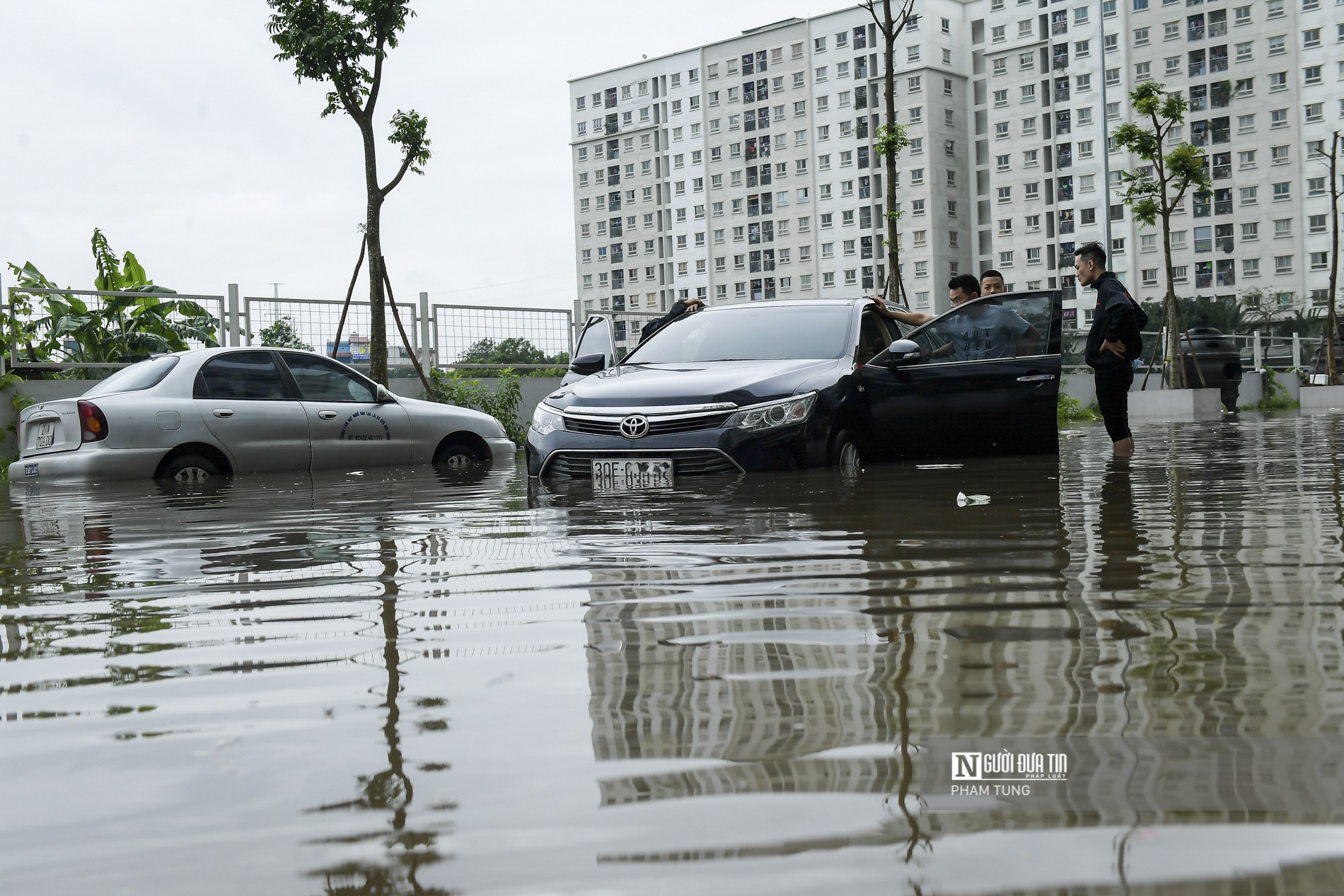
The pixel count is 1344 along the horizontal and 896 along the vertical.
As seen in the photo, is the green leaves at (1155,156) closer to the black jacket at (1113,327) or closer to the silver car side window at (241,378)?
the black jacket at (1113,327)

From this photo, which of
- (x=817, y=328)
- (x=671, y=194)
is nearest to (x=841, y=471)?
(x=817, y=328)

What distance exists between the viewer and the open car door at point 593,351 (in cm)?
984

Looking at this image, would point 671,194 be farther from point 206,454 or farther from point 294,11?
point 206,454

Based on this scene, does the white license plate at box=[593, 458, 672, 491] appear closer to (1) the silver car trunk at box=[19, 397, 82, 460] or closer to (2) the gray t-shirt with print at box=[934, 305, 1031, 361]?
(2) the gray t-shirt with print at box=[934, 305, 1031, 361]

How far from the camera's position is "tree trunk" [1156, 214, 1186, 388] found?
A: 25766mm

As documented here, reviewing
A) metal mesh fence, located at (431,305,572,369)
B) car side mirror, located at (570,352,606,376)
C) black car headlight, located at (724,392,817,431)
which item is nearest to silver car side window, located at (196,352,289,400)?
car side mirror, located at (570,352,606,376)

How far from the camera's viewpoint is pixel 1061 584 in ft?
11.7

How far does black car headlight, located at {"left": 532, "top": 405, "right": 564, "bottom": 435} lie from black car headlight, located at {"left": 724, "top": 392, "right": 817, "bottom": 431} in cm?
110

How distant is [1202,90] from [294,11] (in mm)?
90223

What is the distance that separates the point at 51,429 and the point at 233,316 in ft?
26.8

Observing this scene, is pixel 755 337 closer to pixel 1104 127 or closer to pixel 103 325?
pixel 103 325

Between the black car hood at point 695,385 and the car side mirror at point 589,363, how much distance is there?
2.86 feet

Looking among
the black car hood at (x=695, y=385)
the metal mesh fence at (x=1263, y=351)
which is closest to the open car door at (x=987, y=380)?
the black car hood at (x=695, y=385)

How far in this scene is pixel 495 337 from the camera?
74.0ft
